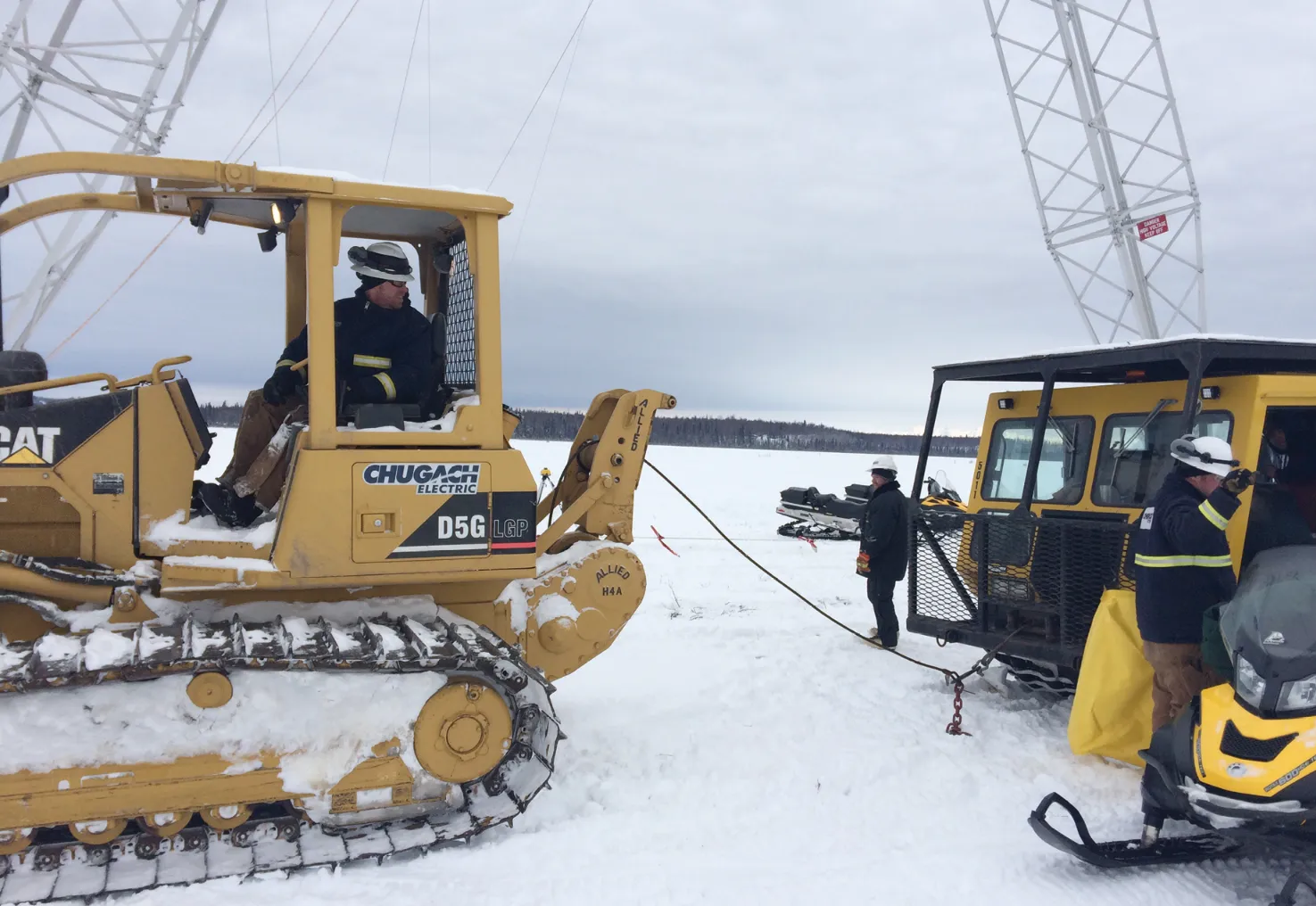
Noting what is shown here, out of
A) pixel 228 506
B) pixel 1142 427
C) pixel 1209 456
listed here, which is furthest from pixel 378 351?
pixel 1142 427

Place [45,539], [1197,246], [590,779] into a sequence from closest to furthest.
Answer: [45,539], [590,779], [1197,246]

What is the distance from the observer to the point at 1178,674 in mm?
4875

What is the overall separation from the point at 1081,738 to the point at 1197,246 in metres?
13.8

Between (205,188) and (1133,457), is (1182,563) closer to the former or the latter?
(1133,457)

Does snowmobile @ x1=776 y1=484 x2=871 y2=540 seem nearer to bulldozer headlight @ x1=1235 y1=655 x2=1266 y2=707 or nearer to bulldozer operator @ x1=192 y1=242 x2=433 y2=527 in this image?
bulldozer headlight @ x1=1235 y1=655 x2=1266 y2=707

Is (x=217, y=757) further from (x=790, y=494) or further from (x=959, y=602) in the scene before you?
(x=790, y=494)

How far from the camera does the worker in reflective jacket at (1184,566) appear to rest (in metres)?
4.75

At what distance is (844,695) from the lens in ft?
22.9

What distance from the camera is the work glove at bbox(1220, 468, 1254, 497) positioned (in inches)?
201

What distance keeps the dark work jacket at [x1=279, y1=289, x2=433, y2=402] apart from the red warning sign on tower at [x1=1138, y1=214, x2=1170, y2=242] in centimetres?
1499

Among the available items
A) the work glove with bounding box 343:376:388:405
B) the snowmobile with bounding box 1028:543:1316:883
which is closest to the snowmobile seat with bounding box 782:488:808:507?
the snowmobile with bounding box 1028:543:1316:883

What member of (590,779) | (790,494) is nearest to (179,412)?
(590,779)

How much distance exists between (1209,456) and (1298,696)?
4.33 ft

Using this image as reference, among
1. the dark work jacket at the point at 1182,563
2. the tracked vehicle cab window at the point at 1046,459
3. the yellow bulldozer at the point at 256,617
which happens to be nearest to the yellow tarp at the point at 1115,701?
the dark work jacket at the point at 1182,563
